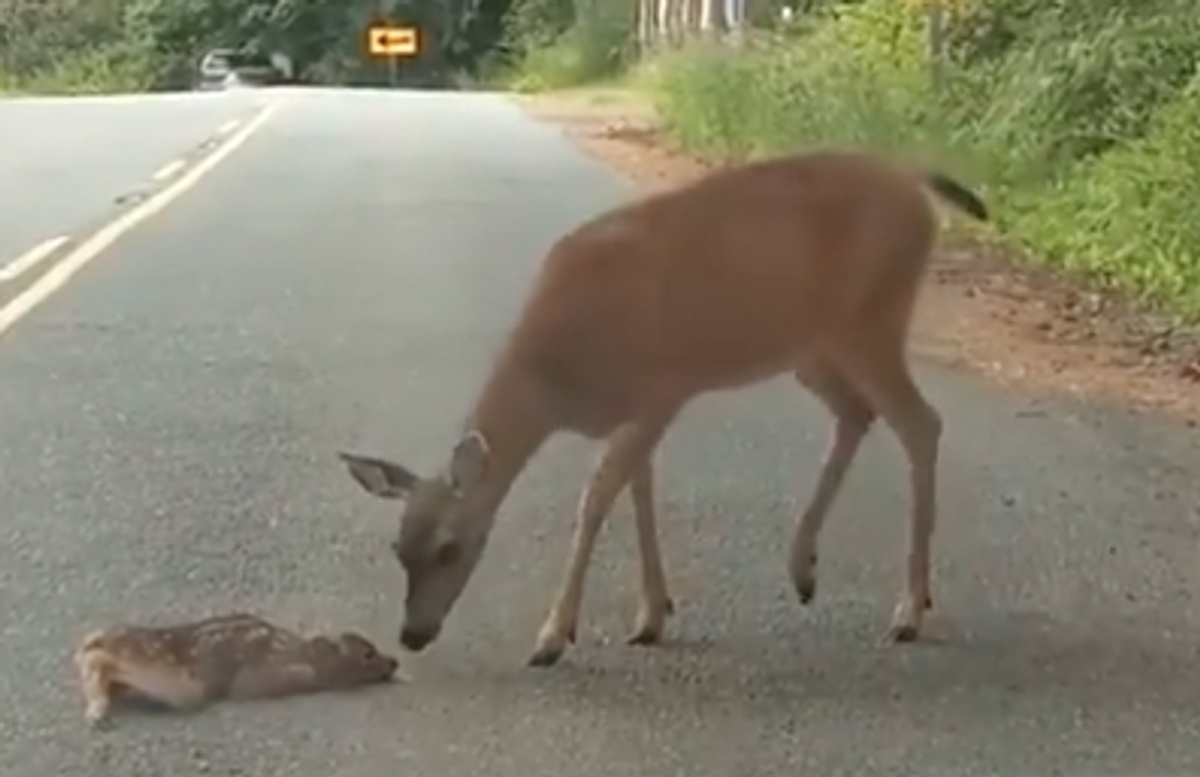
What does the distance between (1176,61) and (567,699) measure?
13.6 metres

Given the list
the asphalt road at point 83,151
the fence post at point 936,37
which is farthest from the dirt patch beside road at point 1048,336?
the fence post at point 936,37

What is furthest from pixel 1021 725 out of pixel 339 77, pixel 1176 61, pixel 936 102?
pixel 339 77

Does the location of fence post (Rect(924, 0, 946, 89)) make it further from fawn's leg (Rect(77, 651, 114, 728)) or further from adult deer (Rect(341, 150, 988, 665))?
fawn's leg (Rect(77, 651, 114, 728))

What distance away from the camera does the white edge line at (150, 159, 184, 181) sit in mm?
23734

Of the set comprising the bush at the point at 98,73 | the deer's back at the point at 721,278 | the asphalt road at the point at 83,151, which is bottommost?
the bush at the point at 98,73

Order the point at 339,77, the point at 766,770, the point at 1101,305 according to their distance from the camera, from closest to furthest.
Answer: the point at 766,770 < the point at 1101,305 < the point at 339,77

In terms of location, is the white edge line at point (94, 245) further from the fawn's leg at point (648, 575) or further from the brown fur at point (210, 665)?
the brown fur at point (210, 665)

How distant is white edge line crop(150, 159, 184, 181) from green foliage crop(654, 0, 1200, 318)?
471 centimetres

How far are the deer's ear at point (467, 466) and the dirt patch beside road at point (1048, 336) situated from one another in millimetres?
4015

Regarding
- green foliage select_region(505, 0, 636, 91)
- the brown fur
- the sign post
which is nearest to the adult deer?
the brown fur

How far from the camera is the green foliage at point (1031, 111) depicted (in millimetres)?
16594

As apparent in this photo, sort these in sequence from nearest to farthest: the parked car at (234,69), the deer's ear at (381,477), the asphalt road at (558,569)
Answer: the asphalt road at (558,569)
the deer's ear at (381,477)
the parked car at (234,69)

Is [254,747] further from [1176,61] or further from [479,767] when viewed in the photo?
[1176,61]

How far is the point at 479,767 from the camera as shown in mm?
5777
